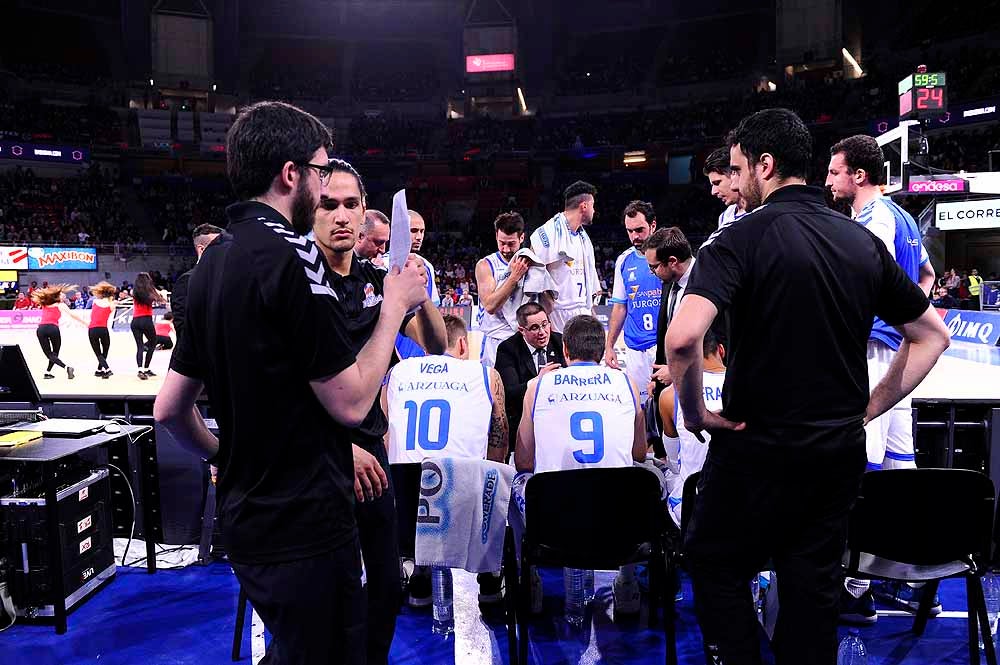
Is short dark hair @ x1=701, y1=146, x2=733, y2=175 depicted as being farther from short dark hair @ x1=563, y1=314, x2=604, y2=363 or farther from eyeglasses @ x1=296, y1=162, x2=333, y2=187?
eyeglasses @ x1=296, y1=162, x2=333, y2=187

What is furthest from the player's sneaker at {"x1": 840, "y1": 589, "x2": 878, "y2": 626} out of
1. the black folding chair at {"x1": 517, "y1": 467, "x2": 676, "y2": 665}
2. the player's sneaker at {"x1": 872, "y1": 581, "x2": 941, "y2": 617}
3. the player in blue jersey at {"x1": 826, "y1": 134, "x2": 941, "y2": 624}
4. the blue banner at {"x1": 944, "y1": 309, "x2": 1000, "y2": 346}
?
the blue banner at {"x1": 944, "y1": 309, "x2": 1000, "y2": 346}

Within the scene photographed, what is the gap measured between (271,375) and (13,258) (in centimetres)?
2870

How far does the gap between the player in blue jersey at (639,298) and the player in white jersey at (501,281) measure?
841mm

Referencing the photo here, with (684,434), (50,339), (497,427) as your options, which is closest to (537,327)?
(497,427)

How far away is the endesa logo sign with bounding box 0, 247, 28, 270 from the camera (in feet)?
80.4

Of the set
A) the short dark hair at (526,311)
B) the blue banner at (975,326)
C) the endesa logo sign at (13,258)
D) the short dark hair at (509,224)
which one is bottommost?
the blue banner at (975,326)

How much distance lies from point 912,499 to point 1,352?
4921 mm

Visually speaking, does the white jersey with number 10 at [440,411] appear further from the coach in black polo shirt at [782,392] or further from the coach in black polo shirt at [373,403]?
the coach in black polo shirt at [782,392]

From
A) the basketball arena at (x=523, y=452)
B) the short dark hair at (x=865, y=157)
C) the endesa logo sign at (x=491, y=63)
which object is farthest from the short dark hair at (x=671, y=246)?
the endesa logo sign at (x=491, y=63)

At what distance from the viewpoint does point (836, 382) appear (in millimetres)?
2035

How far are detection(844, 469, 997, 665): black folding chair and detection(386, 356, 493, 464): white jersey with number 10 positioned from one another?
1.69 meters

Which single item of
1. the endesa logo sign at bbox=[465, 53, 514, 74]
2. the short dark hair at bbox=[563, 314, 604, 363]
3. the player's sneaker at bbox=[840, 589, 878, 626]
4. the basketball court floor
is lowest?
the basketball court floor

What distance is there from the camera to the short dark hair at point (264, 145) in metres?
1.63

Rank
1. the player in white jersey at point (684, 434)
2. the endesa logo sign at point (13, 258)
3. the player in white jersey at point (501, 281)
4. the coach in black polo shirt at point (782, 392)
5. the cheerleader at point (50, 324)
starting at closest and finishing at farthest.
Result: the coach in black polo shirt at point (782, 392)
the player in white jersey at point (684, 434)
the player in white jersey at point (501, 281)
the cheerleader at point (50, 324)
the endesa logo sign at point (13, 258)
